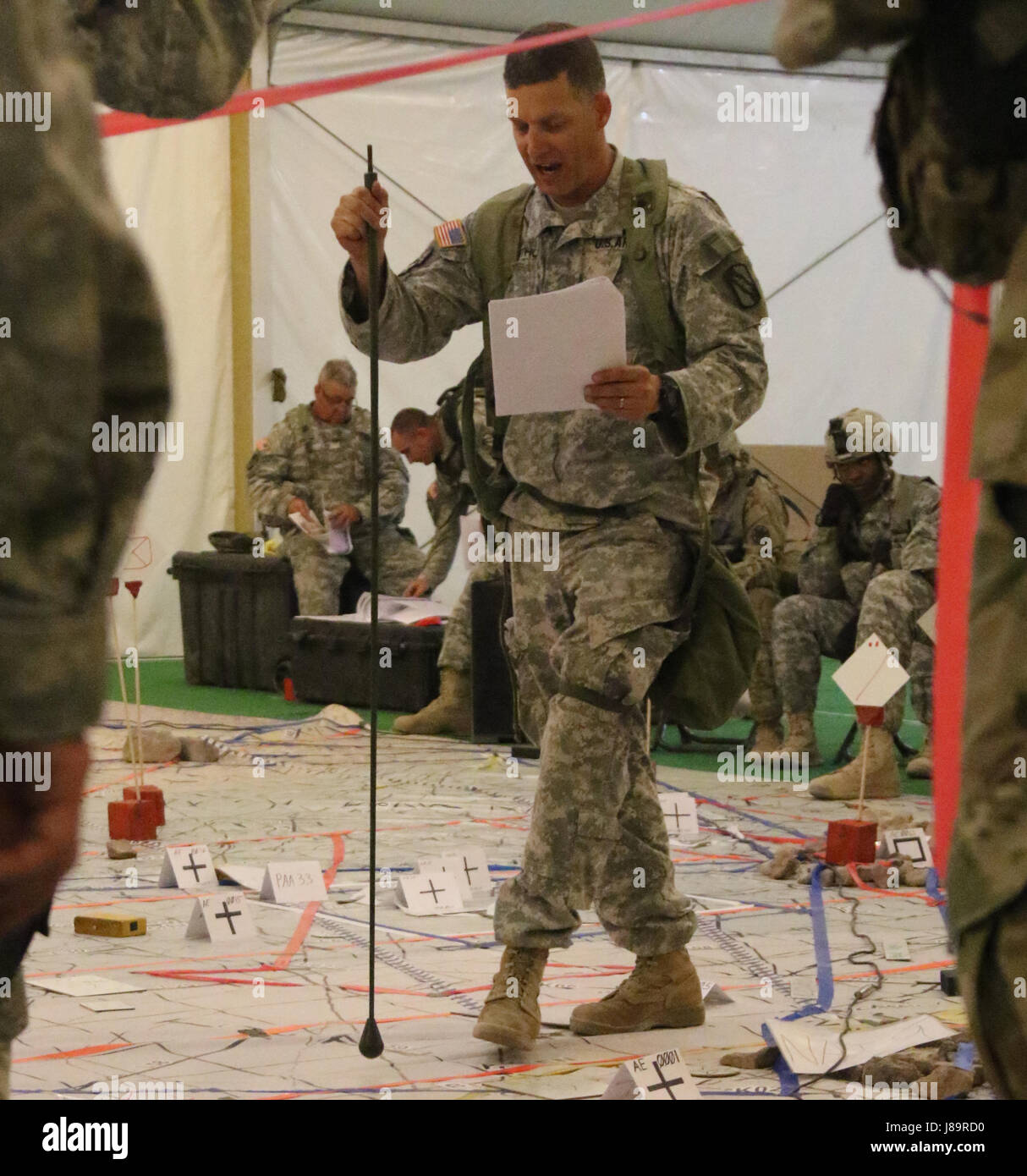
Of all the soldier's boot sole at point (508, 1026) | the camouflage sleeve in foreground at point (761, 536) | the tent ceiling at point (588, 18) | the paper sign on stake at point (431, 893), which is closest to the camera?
the soldier's boot sole at point (508, 1026)

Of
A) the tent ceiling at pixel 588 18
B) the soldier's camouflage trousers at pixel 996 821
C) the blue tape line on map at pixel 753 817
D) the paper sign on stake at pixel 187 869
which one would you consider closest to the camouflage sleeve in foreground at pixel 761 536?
the blue tape line on map at pixel 753 817

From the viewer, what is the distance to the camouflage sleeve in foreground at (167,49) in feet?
6.77

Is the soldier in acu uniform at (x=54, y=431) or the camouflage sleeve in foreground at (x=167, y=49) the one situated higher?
the camouflage sleeve in foreground at (x=167, y=49)

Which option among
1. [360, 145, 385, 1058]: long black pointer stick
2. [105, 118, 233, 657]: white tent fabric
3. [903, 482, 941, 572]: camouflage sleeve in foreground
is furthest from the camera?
[105, 118, 233, 657]: white tent fabric

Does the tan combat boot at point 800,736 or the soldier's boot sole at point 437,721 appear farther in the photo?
the soldier's boot sole at point 437,721

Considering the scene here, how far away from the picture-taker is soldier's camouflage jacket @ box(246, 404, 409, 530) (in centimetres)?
1018

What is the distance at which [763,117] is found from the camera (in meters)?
14.3

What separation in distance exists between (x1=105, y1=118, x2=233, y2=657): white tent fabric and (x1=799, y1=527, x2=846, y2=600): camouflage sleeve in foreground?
244 inches

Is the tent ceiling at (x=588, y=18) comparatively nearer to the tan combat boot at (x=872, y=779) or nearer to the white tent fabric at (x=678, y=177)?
the white tent fabric at (x=678, y=177)

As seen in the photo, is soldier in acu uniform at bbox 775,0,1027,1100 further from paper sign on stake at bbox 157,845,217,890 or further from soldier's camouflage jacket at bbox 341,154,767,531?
paper sign on stake at bbox 157,845,217,890

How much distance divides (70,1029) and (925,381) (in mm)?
11965

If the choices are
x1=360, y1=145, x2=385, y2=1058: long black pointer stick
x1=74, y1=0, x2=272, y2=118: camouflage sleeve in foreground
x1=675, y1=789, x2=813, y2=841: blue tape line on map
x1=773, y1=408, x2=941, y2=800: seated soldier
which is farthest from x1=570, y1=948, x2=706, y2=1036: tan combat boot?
x1=773, y1=408, x2=941, y2=800: seated soldier

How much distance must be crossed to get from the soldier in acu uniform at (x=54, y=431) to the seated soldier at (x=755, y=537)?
6.73 m
